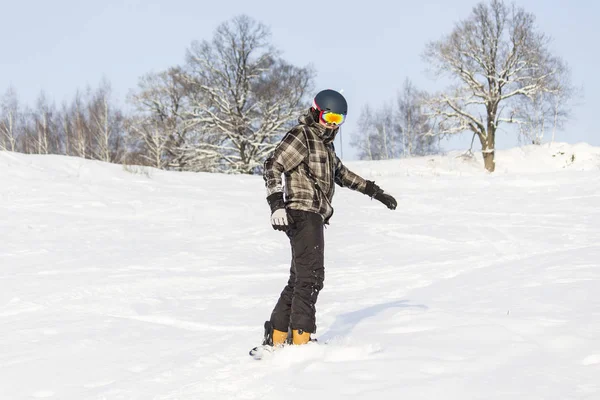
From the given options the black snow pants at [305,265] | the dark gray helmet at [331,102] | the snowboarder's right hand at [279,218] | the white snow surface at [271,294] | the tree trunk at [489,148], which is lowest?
the white snow surface at [271,294]

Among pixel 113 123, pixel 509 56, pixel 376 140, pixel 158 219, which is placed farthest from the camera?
pixel 376 140

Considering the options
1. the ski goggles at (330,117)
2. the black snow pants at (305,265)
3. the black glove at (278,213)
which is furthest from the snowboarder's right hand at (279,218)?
the ski goggles at (330,117)

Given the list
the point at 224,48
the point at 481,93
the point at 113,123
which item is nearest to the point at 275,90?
the point at 224,48

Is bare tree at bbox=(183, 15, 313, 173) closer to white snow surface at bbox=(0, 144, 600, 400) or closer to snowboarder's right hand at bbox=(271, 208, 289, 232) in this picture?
white snow surface at bbox=(0, 144, 600, 400)

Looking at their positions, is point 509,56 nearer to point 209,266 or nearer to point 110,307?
point 209,266

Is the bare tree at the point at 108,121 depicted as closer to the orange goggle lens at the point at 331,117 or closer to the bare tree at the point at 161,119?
the bare tree at the point at 161,119

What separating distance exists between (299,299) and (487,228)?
23.1 ft

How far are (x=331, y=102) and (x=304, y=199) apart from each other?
618 mm

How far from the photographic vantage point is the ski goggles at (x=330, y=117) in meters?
3.51

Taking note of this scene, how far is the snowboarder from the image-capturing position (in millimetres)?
3459

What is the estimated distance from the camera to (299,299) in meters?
3.47

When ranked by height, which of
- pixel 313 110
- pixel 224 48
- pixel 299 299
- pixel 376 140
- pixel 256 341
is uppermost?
pixel 224 48

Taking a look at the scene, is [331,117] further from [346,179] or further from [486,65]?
[486,65]

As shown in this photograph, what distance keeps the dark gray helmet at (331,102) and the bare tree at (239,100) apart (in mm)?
24854
